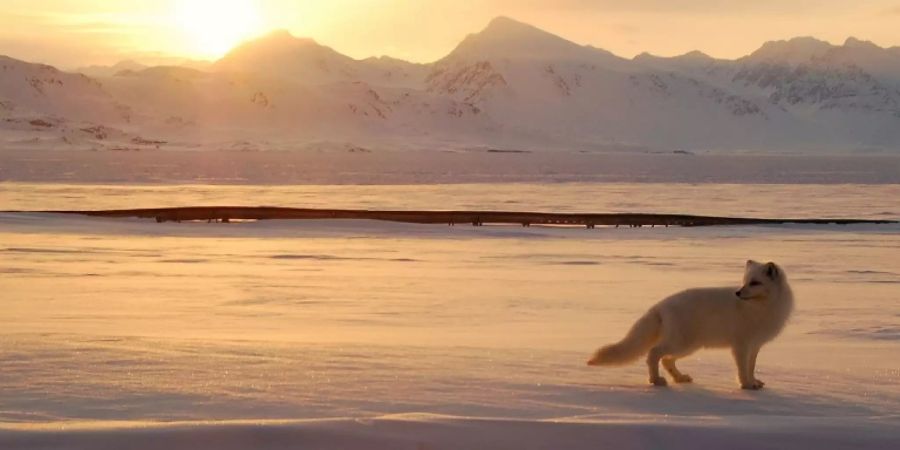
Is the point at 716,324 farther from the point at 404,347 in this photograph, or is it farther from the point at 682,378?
the point at 404,347

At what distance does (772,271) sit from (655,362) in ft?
2.98

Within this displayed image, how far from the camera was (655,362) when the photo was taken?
25.0 ft

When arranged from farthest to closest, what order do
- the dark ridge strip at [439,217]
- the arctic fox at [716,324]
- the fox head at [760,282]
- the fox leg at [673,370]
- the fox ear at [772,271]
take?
the dark ridge strip at [439,217] < the fox leg at [673,370] < the arctic fox at [716,324] < the fox ear at [772,271] < the fox head at [760,282]

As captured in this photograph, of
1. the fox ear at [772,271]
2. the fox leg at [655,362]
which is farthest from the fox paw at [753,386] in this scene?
the fox ear at [772,271]

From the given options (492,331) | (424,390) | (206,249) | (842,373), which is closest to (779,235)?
(206,249)

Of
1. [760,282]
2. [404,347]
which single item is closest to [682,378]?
[760,282]

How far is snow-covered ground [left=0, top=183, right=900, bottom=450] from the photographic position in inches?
224

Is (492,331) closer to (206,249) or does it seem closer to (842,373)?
(842,373)

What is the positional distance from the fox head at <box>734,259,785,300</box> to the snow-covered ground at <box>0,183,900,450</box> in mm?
603

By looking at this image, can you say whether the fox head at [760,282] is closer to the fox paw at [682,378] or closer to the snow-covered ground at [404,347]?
the snow-covered ground at [404,347]

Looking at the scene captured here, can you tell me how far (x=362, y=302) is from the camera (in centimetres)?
1416

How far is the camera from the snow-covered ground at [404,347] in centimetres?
570

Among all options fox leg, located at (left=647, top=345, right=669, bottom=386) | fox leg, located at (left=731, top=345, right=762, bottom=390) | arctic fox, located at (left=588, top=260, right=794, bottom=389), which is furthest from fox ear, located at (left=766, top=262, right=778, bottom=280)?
fox leg, located at (left=647, top=345, right=669, bottom=386)

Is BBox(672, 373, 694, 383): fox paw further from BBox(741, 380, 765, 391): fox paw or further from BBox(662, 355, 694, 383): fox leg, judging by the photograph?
BBox(741, 380, 765, 391): fox paw
